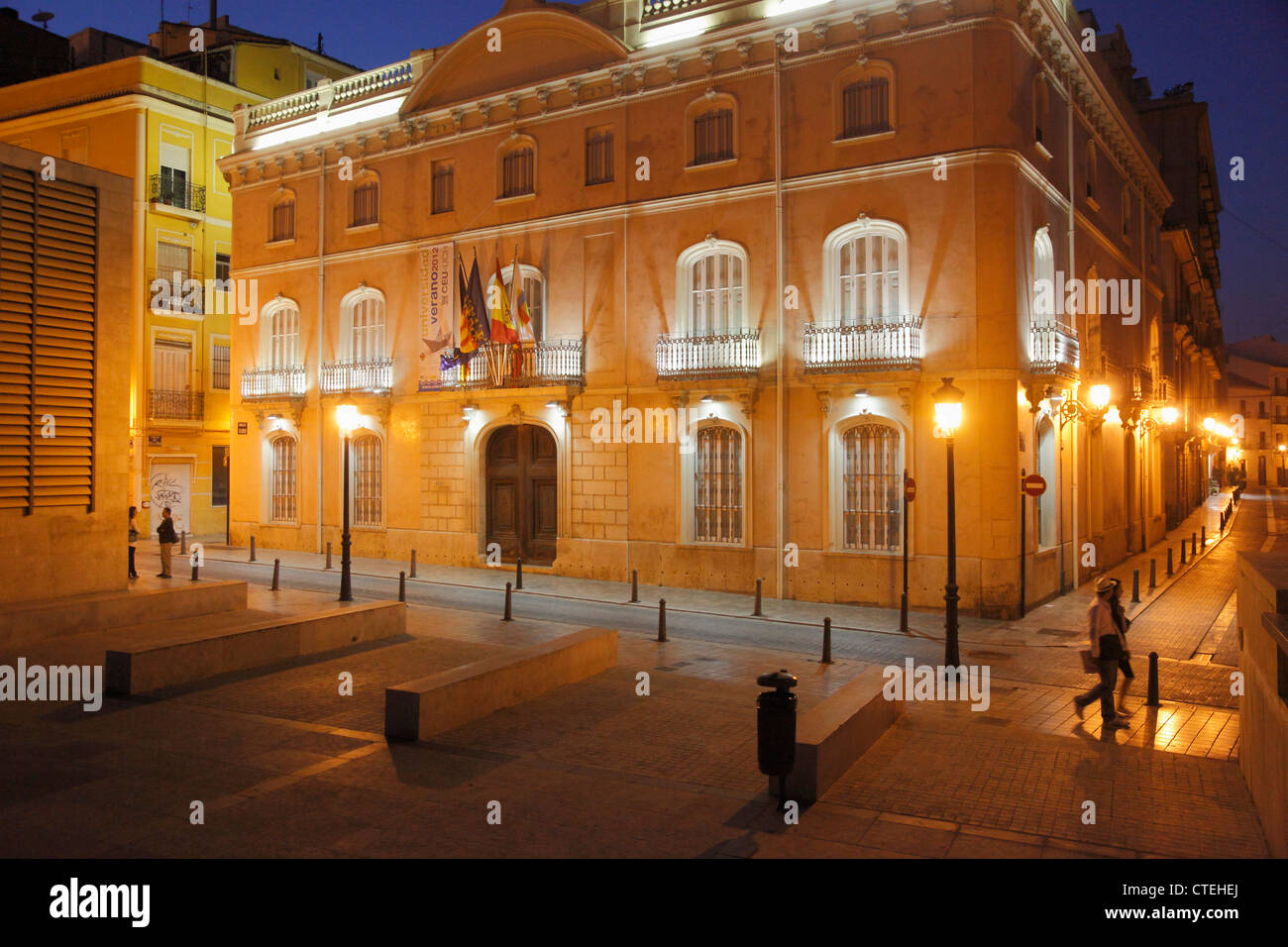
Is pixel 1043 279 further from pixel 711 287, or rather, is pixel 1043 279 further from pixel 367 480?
pixel 367 480

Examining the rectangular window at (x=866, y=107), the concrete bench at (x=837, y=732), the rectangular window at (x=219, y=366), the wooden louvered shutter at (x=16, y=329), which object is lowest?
the concrete bench at (x=837, y=732)

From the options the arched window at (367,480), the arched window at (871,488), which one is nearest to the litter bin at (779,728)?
the arched window at (871,488)

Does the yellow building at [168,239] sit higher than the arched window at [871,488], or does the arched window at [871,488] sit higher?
the yellow building at [168,239]

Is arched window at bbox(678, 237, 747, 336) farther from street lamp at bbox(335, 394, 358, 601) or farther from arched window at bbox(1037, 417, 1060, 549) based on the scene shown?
street lamp at bbox(335, 394, 358, 601)

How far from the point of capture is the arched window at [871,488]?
61.4 ft

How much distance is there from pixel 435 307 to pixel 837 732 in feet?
62.9

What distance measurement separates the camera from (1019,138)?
18.2 metres

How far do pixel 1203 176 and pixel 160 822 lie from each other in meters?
49.1

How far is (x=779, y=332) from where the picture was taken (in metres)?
19.8

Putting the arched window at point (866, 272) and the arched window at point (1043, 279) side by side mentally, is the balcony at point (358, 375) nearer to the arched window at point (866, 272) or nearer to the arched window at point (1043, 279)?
the arched window at point (866, 272)

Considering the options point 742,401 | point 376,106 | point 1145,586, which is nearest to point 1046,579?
point 1145,586

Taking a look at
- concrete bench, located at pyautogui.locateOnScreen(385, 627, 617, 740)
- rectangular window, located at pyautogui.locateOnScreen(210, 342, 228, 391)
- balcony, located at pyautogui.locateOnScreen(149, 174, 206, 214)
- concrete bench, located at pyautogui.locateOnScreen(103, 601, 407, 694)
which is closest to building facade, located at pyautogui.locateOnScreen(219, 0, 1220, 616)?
balcony, located at pyautogui.locateOnScreen(149, 174, 206, 214)

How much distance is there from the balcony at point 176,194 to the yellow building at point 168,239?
0.04 metres
